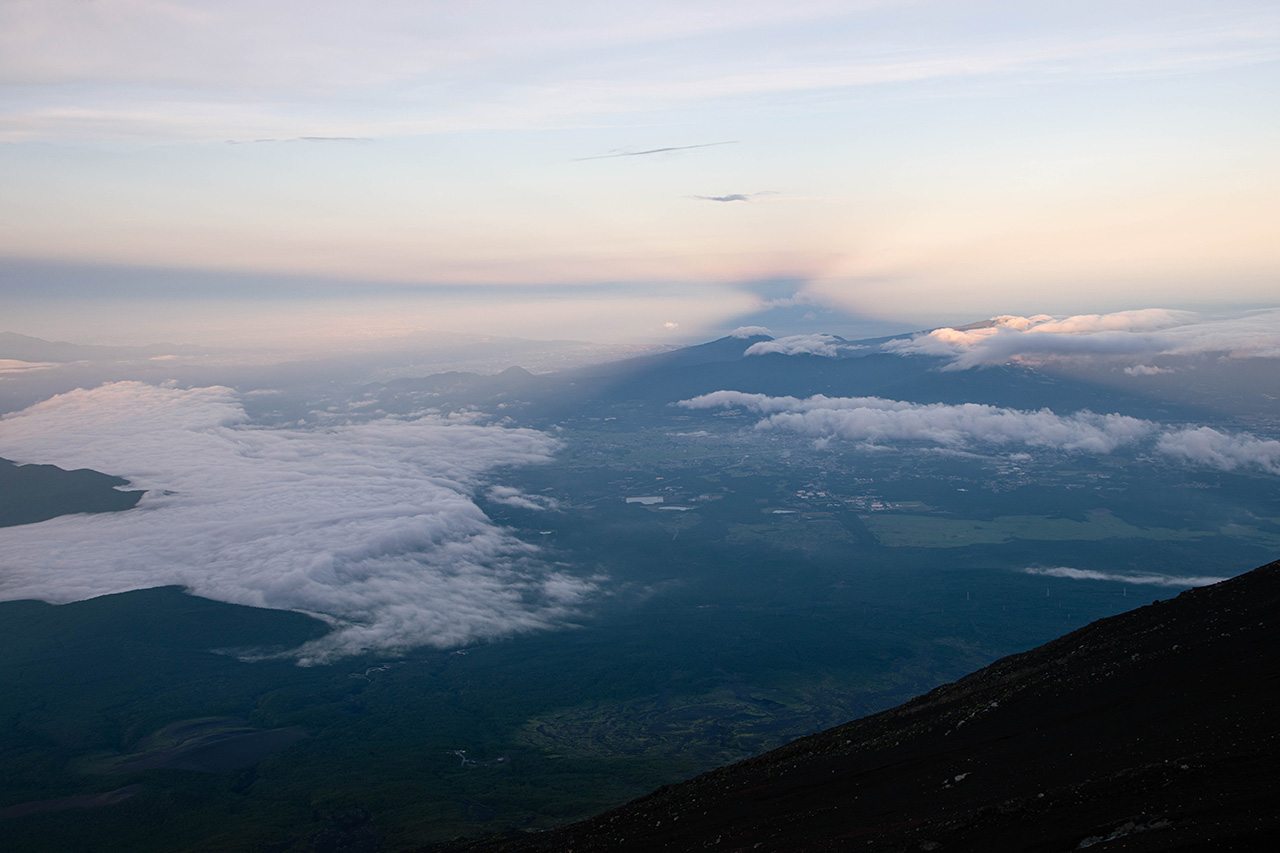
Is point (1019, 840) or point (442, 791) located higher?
point (1019, 840)

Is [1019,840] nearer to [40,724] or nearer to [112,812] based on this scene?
[112,812]

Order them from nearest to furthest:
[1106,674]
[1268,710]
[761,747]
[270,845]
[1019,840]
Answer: [1019,840] → [1268,710] → [1106,674] → [270,845] → [761,747]

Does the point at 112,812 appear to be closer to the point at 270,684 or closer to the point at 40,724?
the point at 40,724

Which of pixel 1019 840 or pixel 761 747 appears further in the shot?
pixel 761 747

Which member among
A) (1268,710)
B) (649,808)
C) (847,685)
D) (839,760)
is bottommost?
(847,685)

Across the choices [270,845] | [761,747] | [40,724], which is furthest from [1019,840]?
[40,724]

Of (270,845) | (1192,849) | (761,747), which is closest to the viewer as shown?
(1192,849)

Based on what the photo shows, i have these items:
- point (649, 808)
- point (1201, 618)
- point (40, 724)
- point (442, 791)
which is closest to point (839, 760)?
point (649, 808)
